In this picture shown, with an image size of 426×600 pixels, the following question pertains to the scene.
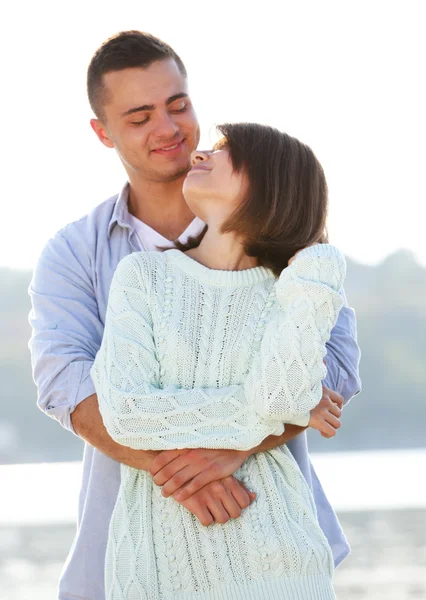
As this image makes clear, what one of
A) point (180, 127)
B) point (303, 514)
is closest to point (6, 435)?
point (180, 127)

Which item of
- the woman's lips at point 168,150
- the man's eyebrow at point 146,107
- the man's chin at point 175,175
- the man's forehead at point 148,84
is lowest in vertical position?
the man's chin at point 175,175

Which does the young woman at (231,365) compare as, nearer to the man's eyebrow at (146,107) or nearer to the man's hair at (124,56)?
the man's eyebrow at (146,107)

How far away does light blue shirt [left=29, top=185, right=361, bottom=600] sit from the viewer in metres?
2.31

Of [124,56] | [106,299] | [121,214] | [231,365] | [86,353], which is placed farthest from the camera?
[124,56]

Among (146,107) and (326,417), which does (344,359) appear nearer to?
(326,417)

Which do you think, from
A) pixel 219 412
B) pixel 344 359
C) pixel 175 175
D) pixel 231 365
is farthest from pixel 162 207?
pixel 219 412

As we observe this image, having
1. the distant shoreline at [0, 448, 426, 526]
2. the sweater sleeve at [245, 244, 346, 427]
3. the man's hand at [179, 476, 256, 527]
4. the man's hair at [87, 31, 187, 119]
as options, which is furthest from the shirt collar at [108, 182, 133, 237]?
the distant shoreline at [0, 448, 426, 526]

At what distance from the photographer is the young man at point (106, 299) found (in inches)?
78.1

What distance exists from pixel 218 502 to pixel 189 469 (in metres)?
0.09

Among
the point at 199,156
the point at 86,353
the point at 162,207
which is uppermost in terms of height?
the point at 199,156

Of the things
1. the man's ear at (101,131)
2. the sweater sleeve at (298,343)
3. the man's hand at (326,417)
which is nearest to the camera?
the sweater sleeve at (298,343)

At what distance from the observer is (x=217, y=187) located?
212 cm

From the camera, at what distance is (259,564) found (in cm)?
194

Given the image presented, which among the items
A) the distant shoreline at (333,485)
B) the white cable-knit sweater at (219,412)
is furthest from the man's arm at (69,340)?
the distant shoreline at (333,485)
